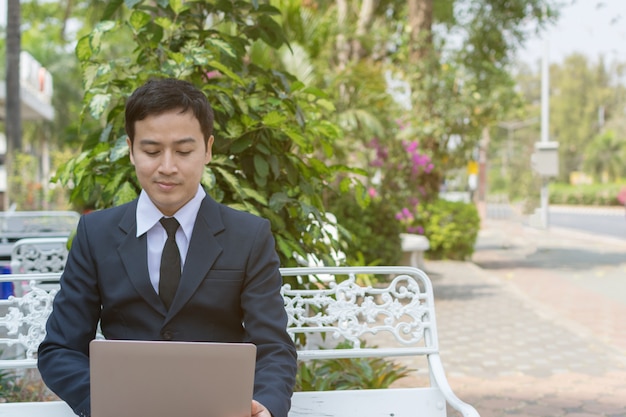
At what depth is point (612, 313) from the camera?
956 centimetres

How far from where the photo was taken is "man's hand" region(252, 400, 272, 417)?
207 centimetres

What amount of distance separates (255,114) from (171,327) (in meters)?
1.67

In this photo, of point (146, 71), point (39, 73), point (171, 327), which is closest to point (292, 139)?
point (146, 71)

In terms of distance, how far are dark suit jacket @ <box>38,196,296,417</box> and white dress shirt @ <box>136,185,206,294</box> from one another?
0.08 ft

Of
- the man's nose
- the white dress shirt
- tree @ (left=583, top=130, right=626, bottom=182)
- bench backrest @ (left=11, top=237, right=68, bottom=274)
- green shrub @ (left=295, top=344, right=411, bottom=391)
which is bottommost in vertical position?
green shrub @ (left=295, top=344, right=411, bottom=391)

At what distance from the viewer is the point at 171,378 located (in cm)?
191

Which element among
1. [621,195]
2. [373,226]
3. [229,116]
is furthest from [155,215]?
[621,195]

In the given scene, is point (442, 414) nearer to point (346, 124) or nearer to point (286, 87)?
point (286, 87)

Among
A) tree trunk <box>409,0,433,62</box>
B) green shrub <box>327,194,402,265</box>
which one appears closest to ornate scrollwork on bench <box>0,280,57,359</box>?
green shrub <box>327,194,402,265</box>

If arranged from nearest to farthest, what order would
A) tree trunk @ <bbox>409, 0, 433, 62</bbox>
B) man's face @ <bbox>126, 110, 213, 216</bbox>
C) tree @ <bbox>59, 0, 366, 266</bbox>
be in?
1. man's face @ <bbox>126, 110, 213, 216</bbox>
2. tree @ <bbox>59, 0, 366, 266</bbox>
3. tree trunk @ <bbox>409, 0, 433, 62</bbox>

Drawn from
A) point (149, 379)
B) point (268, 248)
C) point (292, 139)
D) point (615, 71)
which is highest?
point (615, 71)

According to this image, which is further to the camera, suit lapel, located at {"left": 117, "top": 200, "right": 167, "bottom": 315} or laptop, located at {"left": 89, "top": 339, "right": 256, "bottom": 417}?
suit lapel, located at {"left": 117, "top": 200, "right": 167, "bottom": 315}

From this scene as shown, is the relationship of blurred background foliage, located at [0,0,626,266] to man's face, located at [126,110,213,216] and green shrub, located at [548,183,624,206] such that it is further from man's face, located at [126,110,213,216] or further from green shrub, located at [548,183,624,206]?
green shrub, located at [548,183,624,206]

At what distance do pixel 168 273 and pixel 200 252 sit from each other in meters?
0.10
